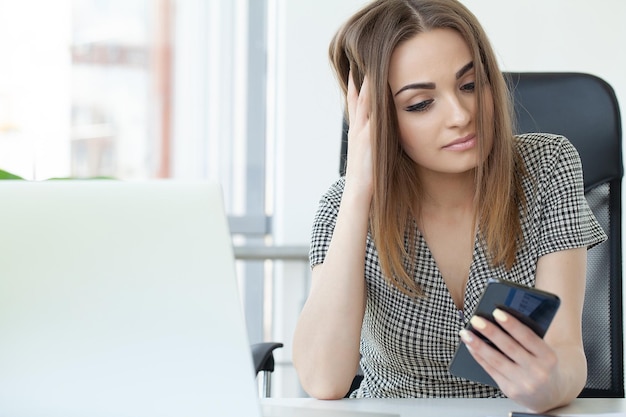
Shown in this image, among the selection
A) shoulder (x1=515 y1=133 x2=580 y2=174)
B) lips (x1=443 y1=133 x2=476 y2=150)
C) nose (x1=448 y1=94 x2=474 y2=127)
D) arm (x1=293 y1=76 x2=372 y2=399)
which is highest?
nose (x1=448 y1=94 x2=474 y2=127)

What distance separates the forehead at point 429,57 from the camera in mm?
1321

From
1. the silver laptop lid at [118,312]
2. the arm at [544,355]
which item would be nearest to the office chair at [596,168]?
the arm at [544,355]

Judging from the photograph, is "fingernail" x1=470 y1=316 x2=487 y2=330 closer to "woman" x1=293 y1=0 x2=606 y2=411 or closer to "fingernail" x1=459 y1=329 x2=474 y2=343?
"fingernail" x1=459 y1=329 x2=474 y2=343

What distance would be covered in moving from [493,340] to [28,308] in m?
0.52

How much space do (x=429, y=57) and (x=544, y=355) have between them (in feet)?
1.66

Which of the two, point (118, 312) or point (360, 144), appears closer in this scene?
point (118, 312)

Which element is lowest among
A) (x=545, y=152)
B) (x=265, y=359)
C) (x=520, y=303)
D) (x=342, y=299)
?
(x=265, y=359)

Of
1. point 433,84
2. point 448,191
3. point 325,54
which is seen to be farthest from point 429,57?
point 325,54

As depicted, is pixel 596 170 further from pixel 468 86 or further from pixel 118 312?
pixel 118 312

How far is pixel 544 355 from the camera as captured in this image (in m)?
1.04

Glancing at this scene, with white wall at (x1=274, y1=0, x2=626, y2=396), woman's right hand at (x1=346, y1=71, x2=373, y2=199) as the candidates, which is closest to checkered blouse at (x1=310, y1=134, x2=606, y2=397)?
woman's right hand at (x1=346, y1=71, x2=373, y2=199)

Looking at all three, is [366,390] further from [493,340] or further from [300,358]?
[493,340]

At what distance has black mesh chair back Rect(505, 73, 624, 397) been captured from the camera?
1.55m

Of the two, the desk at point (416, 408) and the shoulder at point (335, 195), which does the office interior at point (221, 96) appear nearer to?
the shoulder at point (335, 195)
